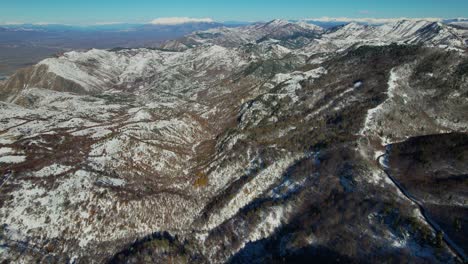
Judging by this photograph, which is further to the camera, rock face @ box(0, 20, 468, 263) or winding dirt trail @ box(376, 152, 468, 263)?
rock face @ box(0, 20, 468, 263)

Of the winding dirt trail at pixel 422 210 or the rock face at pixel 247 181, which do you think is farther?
the rock face at pixel 247 181

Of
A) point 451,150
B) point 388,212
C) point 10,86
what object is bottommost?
point 10,86

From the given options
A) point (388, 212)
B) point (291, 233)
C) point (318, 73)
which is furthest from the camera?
point (318, 73)

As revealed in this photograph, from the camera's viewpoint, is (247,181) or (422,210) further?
(247,181)

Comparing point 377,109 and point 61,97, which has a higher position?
point 377,109

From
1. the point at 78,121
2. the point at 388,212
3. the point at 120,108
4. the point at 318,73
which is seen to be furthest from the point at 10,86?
the point at 388,212

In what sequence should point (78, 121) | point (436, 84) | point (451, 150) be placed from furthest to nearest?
point (78, 121), point (436, 84), point (451, 150)

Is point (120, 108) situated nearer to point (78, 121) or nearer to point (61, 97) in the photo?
point (78, 121)

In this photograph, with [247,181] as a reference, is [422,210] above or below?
above

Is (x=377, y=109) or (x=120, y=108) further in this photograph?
(x=120, y=108)

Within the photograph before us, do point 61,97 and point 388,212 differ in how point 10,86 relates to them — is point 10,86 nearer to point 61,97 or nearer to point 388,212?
point 61,97
